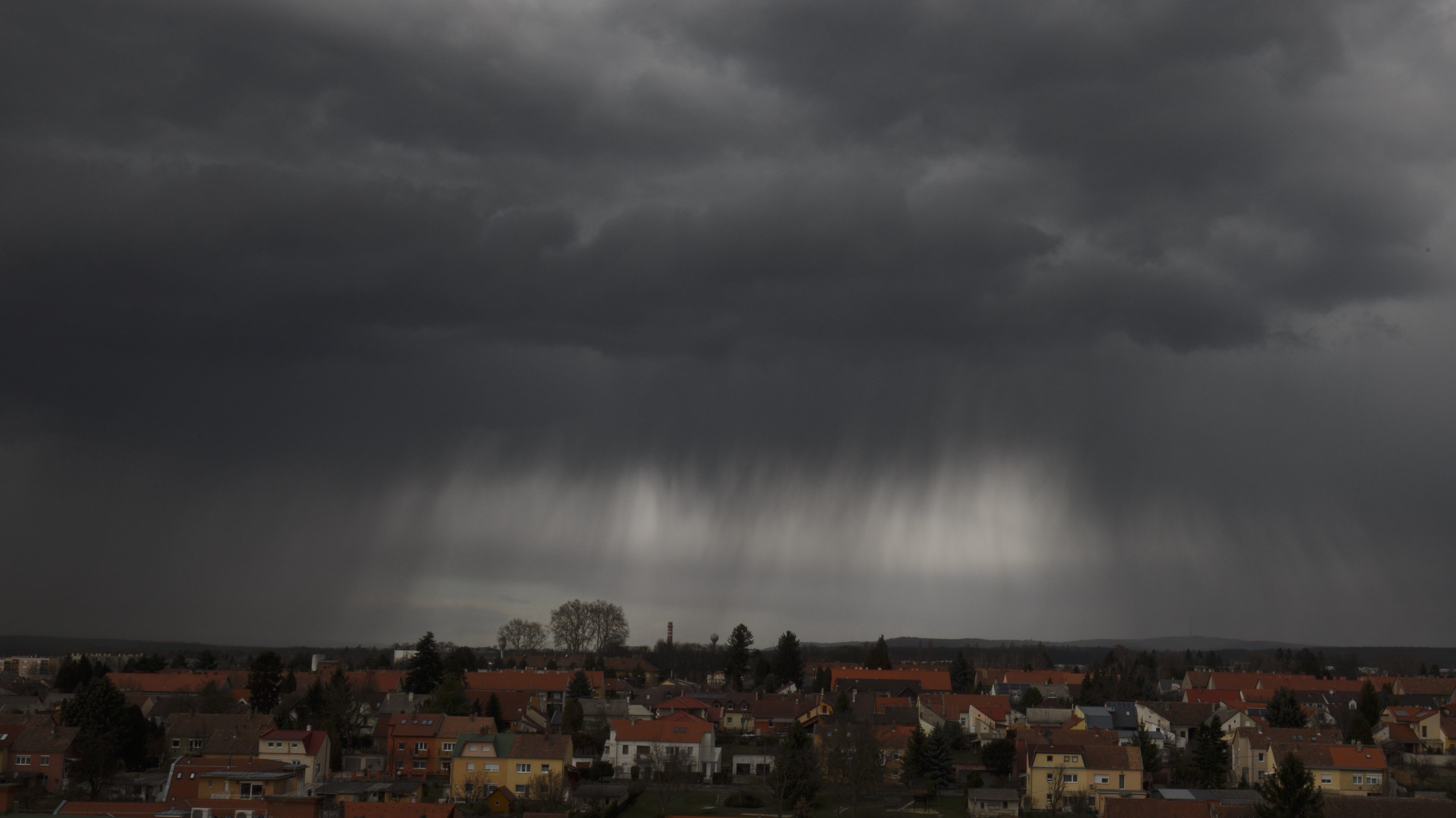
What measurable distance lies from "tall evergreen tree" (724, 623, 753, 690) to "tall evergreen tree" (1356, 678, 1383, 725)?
2775 inches

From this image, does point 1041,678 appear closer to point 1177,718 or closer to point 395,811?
point 1177,718

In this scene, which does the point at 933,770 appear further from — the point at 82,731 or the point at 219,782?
the point at 82,731

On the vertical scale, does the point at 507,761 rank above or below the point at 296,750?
below

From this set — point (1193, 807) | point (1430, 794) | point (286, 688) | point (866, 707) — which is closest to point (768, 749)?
point (866, 707)

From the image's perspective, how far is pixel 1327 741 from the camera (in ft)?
259

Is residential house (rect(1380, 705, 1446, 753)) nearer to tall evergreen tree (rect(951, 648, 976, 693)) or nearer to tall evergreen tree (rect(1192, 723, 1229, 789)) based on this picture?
tall evergreen tree (rect(1192, 723, 1229, 789))

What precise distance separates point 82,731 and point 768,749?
44.9 m

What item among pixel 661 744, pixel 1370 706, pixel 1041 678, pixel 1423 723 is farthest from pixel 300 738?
pixel 1041 678

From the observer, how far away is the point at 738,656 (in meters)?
149

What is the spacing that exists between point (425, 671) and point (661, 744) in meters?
40.1

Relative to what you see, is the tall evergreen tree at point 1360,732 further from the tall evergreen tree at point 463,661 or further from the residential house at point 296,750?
the tall evergreen tree at point 463,661

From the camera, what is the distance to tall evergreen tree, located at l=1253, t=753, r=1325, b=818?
53.6 metres

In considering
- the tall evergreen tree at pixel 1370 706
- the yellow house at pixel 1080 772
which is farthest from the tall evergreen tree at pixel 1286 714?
the yellow house at pixel 1080 772

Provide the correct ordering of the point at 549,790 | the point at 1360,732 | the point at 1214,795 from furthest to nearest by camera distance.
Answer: the point at 1360,732
the point at 1214,795
the point at 549,790
